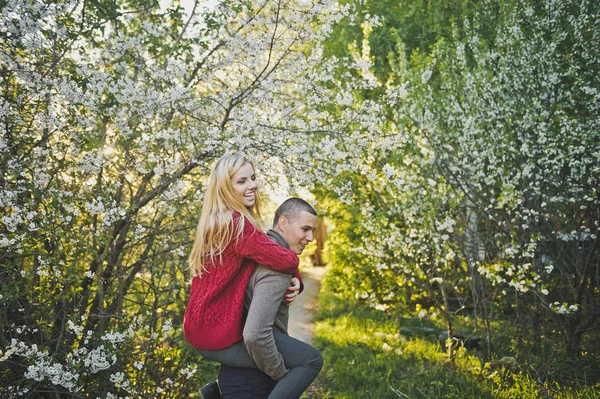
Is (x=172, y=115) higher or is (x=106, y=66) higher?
(x=106, y=66)

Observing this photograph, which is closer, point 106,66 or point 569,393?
point 106,66

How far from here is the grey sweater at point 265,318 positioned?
180 cm

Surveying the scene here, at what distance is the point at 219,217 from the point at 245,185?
236 millimetres

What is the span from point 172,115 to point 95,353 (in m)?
2.06

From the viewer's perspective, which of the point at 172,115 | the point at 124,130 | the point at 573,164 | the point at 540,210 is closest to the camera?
the point at 124,130

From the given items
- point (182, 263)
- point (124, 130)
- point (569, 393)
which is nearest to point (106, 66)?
point (124, 130)

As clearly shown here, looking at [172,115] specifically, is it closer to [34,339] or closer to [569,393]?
[34,339]

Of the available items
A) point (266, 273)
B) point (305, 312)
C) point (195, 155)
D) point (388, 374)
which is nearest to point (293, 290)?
point (266, 273)

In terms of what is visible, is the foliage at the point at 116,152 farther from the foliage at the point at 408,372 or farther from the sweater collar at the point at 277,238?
the foliage at the point at 408,372

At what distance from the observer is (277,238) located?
6.99 ft

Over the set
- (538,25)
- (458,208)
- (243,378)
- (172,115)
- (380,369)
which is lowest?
(380,369)

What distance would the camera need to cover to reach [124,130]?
358cm

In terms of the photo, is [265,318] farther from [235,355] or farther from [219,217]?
[219,217]

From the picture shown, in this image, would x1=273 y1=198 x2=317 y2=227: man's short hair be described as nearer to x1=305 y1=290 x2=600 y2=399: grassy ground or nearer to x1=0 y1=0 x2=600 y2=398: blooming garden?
x1=0 y1=0 x2=600 y2=398: blooming garden
